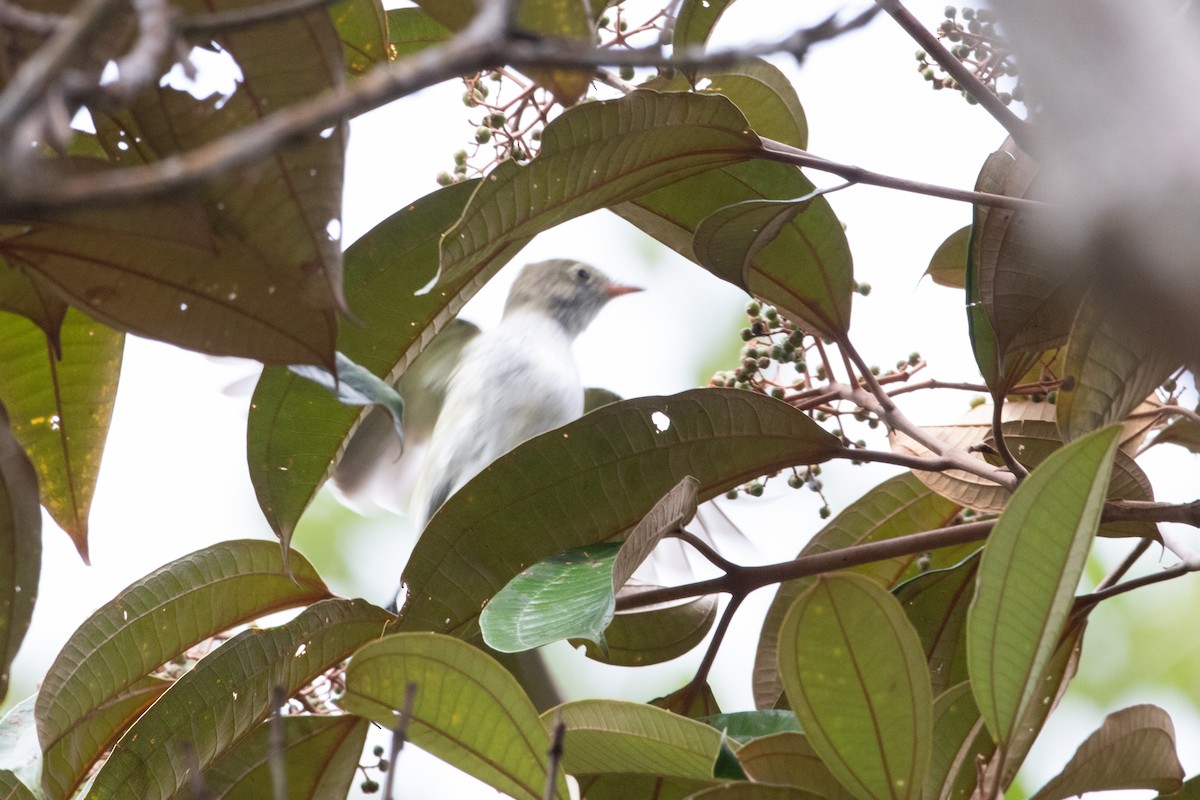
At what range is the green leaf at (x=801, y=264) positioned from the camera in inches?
38.7

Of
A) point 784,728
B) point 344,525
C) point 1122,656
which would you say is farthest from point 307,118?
point 344,525

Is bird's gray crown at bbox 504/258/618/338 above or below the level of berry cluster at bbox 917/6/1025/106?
above

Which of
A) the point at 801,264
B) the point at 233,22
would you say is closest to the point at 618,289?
the point at 801,264

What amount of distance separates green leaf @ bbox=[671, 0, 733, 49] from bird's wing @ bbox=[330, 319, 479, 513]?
0.91 m

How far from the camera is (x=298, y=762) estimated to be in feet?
3.33

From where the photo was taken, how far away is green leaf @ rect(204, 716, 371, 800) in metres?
1.01

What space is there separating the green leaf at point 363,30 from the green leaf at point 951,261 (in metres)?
0.63

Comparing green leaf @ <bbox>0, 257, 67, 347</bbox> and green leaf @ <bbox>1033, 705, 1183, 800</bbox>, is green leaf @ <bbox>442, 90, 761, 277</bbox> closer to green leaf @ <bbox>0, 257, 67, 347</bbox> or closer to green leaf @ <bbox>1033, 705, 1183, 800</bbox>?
green leaf @ <bbox>0, 257, 67, 347</bbox>

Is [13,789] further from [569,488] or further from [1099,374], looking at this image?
[1099,374]

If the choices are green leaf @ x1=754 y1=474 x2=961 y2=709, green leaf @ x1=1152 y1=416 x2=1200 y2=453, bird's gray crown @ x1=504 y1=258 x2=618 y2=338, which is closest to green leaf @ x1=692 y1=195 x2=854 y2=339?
green leaf @ x1=754 y1=474 x2=961 y2=709

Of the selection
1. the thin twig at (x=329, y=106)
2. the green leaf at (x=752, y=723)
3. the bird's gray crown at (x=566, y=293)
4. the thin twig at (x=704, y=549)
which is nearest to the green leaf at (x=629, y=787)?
the green leaf at (x=752, y=723)

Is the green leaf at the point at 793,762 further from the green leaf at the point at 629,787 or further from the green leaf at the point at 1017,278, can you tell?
the green leaf at the point at 1017,278

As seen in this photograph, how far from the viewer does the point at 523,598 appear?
0.87 m

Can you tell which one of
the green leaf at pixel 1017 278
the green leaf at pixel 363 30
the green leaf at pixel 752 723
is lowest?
the green leaf at pixel 752 723
